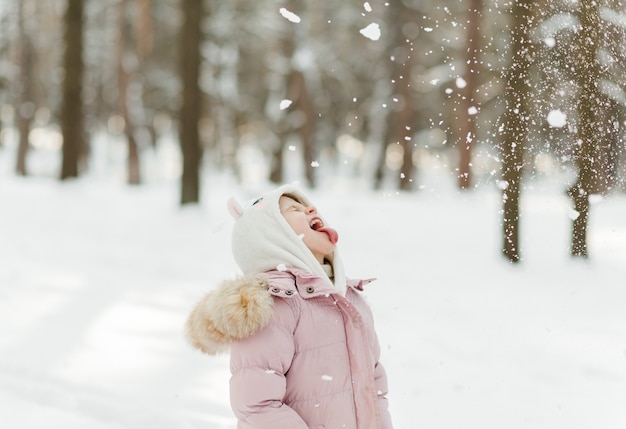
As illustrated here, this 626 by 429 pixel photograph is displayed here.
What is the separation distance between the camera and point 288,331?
2174 millimetres

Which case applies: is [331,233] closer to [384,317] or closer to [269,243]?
[269,243]

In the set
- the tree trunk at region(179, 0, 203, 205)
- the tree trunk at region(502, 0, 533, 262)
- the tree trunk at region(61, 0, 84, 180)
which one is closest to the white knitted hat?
the tree trunk at region(502, 0, 533, 262)

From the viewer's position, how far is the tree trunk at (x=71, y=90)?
14.8m

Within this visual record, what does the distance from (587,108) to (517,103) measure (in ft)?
6.10

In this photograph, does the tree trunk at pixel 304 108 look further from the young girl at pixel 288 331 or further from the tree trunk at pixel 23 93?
the young girl at pixel 288 331

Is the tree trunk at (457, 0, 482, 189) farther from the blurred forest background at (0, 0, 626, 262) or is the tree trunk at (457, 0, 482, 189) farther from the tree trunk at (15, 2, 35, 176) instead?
the tree trunk at (15, 2, 35, 176)

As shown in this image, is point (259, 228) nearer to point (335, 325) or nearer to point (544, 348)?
point (335, 325)

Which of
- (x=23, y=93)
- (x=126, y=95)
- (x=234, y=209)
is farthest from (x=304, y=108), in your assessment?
(x=234, y=209)

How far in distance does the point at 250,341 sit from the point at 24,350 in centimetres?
372

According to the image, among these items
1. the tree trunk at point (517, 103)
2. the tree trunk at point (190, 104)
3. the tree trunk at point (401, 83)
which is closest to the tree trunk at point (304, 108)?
the tree trunk at point (401, 83)

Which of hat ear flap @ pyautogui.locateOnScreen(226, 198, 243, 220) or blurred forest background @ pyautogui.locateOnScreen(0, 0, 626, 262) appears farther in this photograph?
blurred forest background @ pyautogui.locateOnScreen(0, 0, 626, 262)

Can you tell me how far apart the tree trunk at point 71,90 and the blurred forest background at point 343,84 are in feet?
0.09

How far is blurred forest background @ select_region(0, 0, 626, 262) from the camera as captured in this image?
4.82 m

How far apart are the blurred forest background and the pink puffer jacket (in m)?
0.98
